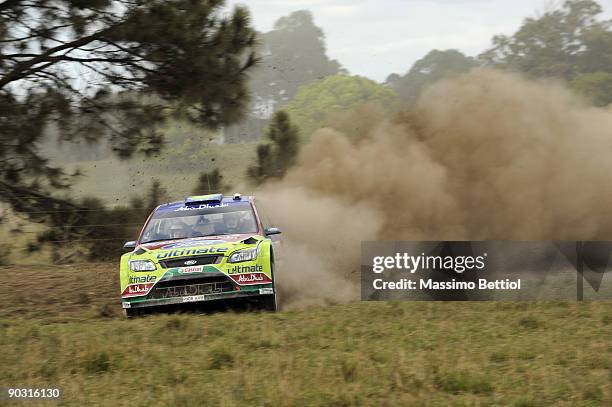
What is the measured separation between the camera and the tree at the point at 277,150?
1936cm

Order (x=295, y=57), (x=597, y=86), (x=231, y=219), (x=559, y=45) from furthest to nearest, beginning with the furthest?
(x=295, y=57) → (x=559, y=45) → (x=597, y=86) → (x=231, y=219)

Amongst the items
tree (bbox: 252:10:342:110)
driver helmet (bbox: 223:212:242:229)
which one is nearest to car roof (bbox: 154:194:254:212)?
driver helmet (bbox: 223:212:242:229)

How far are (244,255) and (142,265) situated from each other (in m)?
1.32

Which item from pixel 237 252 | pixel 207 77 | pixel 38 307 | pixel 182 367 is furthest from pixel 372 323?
pixel 207 77

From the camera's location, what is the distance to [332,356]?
7809 millimetres

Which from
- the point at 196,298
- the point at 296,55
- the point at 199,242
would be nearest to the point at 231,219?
the point at 199,242

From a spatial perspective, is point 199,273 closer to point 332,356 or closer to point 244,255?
point 244,255

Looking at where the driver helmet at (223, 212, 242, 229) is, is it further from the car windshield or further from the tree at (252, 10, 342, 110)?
the tree at (252, 10, 342, 110)

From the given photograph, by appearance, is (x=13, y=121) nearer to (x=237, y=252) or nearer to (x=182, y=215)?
(x=182, y=215)

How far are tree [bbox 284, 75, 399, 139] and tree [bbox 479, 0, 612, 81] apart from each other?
29.4 feet

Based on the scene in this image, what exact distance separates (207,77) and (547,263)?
763 cm

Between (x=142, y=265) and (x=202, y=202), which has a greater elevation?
(x=202, y=202)

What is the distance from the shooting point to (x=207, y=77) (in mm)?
16422

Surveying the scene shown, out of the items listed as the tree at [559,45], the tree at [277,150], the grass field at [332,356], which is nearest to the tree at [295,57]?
the tree at [559,45]
